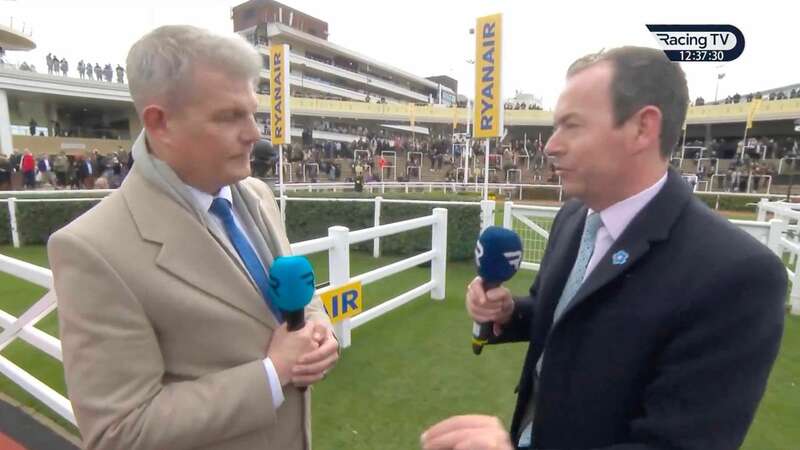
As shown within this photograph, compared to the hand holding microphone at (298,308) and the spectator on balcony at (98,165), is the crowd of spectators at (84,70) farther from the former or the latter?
the hand holding microphone at (298,308)

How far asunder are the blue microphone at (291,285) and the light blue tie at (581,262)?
79cm

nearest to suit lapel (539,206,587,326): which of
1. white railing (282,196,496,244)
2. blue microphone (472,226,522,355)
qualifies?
blue microphone (472,226,522,355)

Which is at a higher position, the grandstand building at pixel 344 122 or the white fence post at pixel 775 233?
the grandstand building at pixel 344 122

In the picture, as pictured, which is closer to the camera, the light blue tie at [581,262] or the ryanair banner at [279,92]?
the light blue tie at [581,262]

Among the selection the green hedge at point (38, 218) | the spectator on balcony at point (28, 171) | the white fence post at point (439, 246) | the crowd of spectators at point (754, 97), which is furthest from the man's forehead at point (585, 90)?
the crowd of spectators at point (754, 97)

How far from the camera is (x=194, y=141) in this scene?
49.9 inches

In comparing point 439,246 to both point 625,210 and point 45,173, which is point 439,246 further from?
point 45,173

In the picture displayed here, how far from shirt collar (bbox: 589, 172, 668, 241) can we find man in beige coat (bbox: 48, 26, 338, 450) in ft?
3.11

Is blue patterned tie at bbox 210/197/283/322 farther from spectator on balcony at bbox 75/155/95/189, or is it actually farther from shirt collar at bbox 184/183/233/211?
spectator on balcony at bbox 75/155/95/189

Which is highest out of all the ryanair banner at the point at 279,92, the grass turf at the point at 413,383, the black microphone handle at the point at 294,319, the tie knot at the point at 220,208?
the ryanair banner at the point at 279,92

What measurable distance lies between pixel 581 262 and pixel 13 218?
10581 mm

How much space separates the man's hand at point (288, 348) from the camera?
1.29 m

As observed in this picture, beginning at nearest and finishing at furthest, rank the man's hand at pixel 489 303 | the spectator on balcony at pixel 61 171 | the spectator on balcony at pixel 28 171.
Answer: the man's hand at pixel 489 303
the spectator on balcony at pixel 28 171
the spectator on balcony at pixel 61 171

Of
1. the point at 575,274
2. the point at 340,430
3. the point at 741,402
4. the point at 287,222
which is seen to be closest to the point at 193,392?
Result: the point at 575,274
